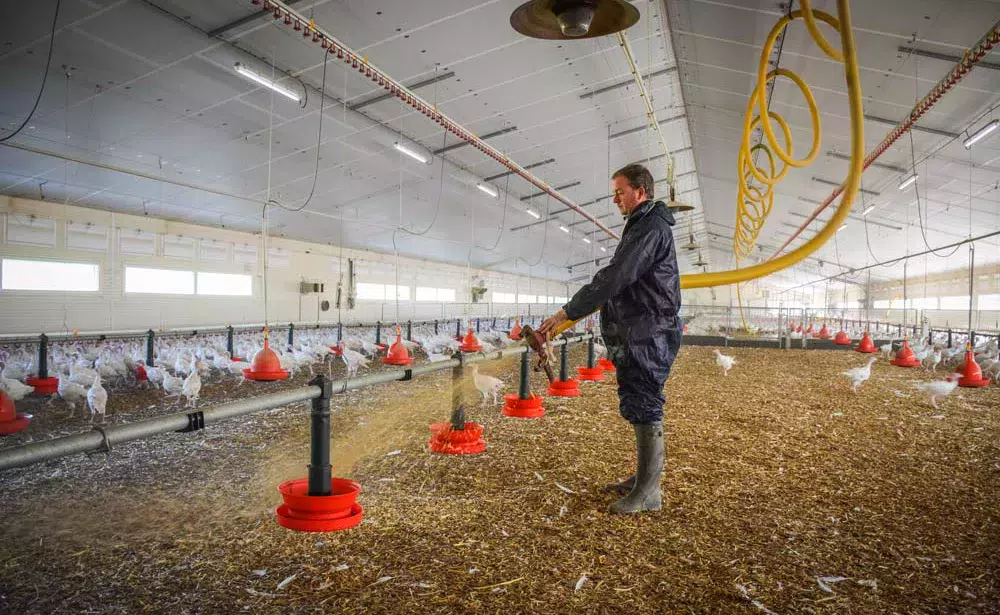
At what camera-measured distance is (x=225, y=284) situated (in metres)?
16.8

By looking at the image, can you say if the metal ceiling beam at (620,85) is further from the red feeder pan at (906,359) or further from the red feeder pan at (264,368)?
the red feeder pan at (264,368)

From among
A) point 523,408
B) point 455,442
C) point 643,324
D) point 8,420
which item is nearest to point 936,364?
point 523,408

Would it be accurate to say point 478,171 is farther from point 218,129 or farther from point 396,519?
point 396,519

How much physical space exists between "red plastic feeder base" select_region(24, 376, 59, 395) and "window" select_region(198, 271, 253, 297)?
841 centimetres

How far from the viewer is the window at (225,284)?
16.0 meters

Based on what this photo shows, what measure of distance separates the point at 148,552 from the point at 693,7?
28.6ft

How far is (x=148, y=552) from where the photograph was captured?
101 inches

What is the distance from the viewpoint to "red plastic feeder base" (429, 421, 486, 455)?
13.1ft

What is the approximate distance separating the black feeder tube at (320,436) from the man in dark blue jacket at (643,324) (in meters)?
1.18

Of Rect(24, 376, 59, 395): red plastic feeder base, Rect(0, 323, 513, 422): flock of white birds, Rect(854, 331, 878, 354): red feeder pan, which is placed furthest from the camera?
Rect(854, 331, 878, 354): red feeder pan

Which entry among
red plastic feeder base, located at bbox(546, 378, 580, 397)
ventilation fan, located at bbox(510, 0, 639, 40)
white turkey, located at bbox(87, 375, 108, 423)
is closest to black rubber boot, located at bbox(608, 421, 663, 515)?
ventilation fan, located at bbox(510, 0, 639, 40)

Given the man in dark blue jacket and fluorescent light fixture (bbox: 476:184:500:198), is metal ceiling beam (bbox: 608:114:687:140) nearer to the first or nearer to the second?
fluorescent light fixture (bbox: 476:184:500:198)

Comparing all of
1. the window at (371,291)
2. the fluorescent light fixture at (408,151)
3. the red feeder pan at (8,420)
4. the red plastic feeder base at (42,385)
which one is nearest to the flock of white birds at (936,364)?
the fluorescent light fixture at (408,151)

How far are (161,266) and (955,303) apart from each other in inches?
1358
